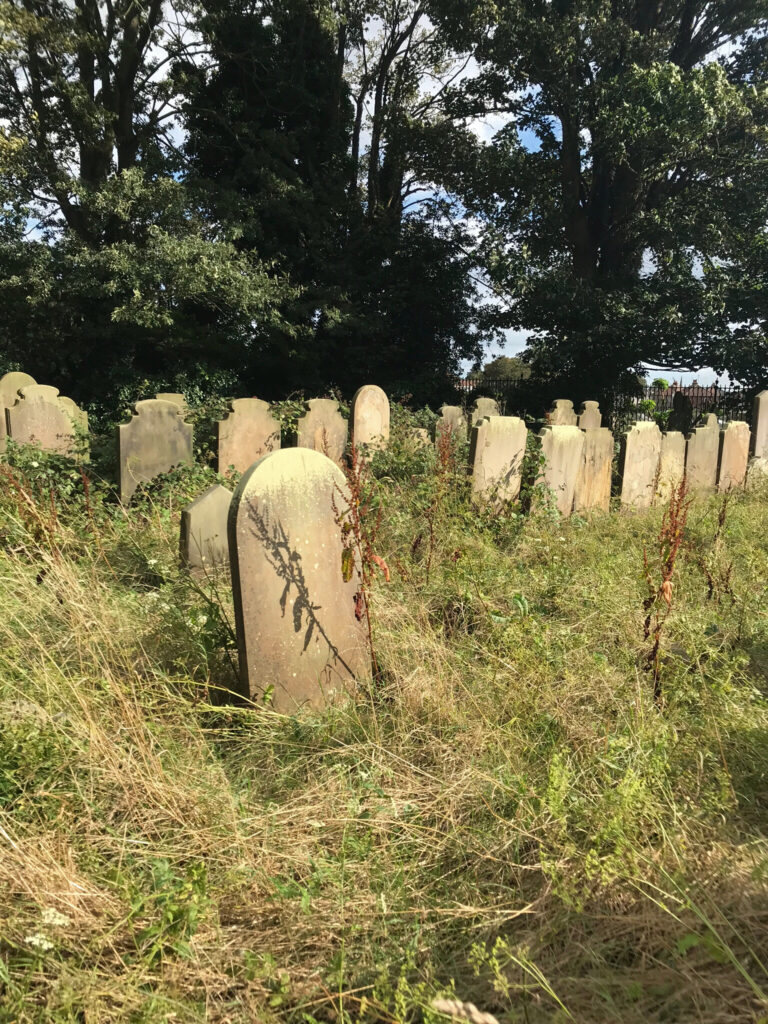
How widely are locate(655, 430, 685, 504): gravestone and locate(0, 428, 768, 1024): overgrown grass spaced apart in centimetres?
411

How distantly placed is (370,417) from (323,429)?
78cm

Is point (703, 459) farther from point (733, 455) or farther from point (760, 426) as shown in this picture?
point (760, 426)

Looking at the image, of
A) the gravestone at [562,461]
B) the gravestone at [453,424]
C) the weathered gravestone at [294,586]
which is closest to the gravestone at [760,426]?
the gravestone at [453,424]

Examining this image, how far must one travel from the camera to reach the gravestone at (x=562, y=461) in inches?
262

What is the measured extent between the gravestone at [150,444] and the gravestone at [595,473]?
12.9ft

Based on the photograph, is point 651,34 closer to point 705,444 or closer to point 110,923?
point 705,444

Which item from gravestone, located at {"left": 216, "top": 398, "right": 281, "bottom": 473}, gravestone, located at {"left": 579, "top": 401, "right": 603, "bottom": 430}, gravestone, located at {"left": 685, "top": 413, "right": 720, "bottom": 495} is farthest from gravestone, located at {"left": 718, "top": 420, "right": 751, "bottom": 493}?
gravestone, located at {"left": 216, "top": 398, "right": 281, "bottom": 473}

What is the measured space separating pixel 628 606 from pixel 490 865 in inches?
87.6

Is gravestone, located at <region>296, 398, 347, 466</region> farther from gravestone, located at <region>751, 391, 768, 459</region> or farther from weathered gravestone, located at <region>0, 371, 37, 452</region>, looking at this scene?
gravestone, located at <region>751, 391, 768, 459</region>

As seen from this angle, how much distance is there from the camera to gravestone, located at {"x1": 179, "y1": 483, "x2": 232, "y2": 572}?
179 inches

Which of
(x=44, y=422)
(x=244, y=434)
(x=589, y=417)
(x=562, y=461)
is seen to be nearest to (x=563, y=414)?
(x=589, y=417)

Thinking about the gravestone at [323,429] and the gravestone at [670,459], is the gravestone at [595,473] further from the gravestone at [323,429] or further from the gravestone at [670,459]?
the gravestone at [323,429]

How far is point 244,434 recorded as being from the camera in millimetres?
6945

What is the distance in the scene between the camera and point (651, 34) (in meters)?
14.1
